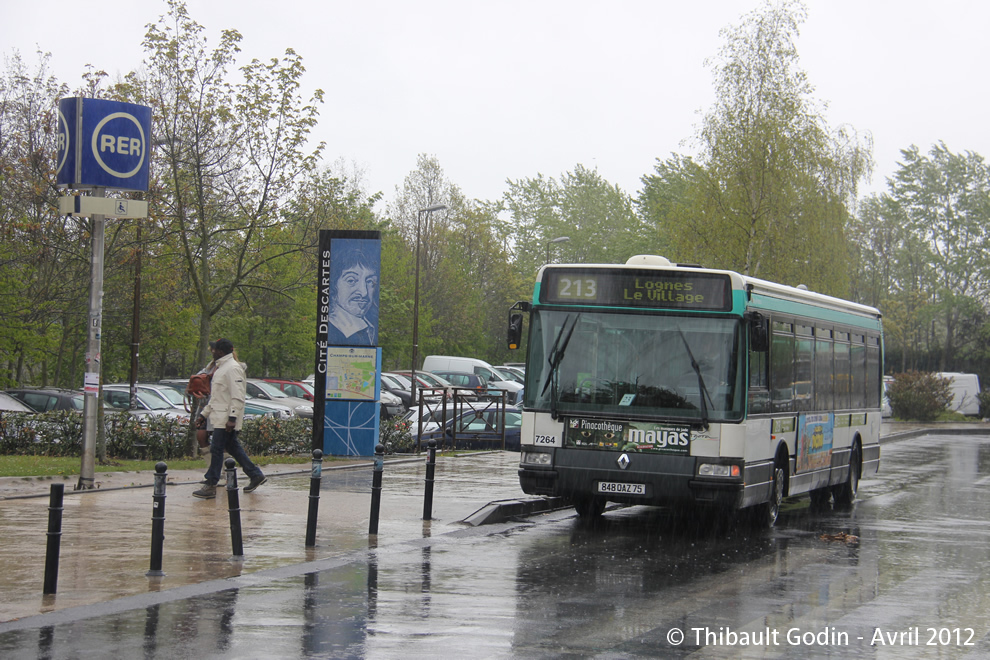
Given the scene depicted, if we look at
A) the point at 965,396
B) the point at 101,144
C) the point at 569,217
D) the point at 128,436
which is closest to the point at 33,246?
the point at 128,436

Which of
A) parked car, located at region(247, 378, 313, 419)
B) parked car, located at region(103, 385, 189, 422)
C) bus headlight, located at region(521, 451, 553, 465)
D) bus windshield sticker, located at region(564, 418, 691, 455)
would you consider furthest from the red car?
bus windshield sticker, located at region(564, 418, 691, 455)

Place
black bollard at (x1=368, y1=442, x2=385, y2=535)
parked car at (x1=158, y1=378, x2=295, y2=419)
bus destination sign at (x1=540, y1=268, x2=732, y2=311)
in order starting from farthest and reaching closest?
parked car at (x1=158, y1=378, x2=295, y2=419), bus destination sign at (x1=540, y1=268, x2=732, y2=311), black bollard at (x1=368, y1=442, x2=385, y2=535)

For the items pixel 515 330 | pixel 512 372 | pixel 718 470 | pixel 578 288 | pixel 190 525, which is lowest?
pixel 190 525

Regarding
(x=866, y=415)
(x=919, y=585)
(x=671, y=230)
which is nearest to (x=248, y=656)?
(x=919, y=585)

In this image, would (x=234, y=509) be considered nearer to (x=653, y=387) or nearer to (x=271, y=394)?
(x=653, y=387)

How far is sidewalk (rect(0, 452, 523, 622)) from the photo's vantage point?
891cm

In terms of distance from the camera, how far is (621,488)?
41.0 ft

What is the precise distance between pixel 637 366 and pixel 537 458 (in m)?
1.50

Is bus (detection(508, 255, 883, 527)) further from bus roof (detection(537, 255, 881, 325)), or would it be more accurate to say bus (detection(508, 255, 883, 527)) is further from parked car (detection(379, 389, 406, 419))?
parked car (detection(379, 389, 406, 419))

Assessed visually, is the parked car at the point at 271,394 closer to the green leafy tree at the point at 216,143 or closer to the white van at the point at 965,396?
the green leafy tree at the point at 216,143

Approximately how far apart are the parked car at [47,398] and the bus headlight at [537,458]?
1704 cm

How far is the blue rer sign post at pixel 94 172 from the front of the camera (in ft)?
46.9

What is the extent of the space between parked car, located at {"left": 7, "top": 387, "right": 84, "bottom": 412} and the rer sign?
1352cm

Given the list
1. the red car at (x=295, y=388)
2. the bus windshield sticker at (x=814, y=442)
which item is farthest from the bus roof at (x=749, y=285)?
the red car at (x=295, y=388)
